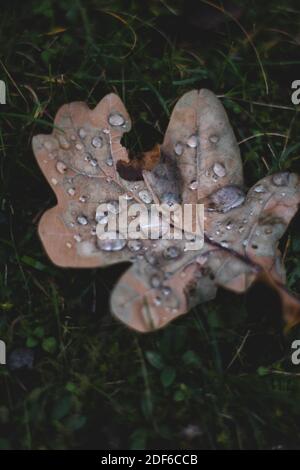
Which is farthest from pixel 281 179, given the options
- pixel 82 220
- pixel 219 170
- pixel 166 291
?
pixel 82 220

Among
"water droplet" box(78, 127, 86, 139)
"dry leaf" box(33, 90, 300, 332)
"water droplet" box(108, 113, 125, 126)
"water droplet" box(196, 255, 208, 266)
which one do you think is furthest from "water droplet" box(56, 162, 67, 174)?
"water droplet" box(196, 255, 208, 266)

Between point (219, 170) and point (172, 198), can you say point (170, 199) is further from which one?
point (219, 170)

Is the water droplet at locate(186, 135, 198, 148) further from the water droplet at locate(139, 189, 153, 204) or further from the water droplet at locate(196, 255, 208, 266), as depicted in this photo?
the water droplet at locate(196, 255, 208, 266)

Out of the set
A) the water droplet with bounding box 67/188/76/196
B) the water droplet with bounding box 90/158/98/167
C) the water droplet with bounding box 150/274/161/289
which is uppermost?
the water droplet with bounding box 90/158/98/167

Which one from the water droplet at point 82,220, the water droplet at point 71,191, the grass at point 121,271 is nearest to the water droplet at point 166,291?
the grass at point 121,271

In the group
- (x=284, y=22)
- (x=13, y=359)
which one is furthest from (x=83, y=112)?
(x=284, y=22)

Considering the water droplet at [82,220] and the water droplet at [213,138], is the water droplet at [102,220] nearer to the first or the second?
the water droplet at [82,220]

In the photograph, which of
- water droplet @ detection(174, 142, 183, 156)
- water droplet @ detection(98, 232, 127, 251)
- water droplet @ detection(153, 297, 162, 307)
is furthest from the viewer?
water droplet @ detection(174, 142, 183, 156)
